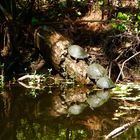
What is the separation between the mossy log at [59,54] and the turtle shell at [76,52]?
10 centimetres

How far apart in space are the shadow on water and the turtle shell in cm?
66

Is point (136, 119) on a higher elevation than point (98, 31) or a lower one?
lower

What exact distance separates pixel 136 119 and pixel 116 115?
30 cm

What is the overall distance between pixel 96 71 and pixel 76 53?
57 centimetres

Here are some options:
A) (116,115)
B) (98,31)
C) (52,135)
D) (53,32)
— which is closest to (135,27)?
(98,31)

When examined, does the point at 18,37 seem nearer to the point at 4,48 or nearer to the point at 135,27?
the point at 4,48

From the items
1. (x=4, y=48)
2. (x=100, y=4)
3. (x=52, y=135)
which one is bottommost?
(x=52, y=135)

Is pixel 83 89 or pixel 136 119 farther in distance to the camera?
pixel 83 89

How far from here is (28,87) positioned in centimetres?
716

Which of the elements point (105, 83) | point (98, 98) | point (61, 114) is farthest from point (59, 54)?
point (61, 114)

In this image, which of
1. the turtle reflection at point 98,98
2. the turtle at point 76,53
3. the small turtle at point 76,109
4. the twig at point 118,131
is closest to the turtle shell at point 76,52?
the turtle at point 76,53

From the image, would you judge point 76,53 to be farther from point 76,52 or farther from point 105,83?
point 105,83

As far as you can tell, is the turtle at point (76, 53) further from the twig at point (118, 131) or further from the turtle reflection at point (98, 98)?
the twig at point (118, 131)

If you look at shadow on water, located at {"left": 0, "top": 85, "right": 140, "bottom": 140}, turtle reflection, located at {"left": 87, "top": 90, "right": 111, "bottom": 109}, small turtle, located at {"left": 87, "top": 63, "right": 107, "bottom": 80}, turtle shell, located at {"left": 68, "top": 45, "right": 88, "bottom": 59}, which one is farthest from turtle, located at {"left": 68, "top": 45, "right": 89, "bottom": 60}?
turtle reflection, located at {"left": 87, "top": 90, "right": 111, "bottom": 109}
